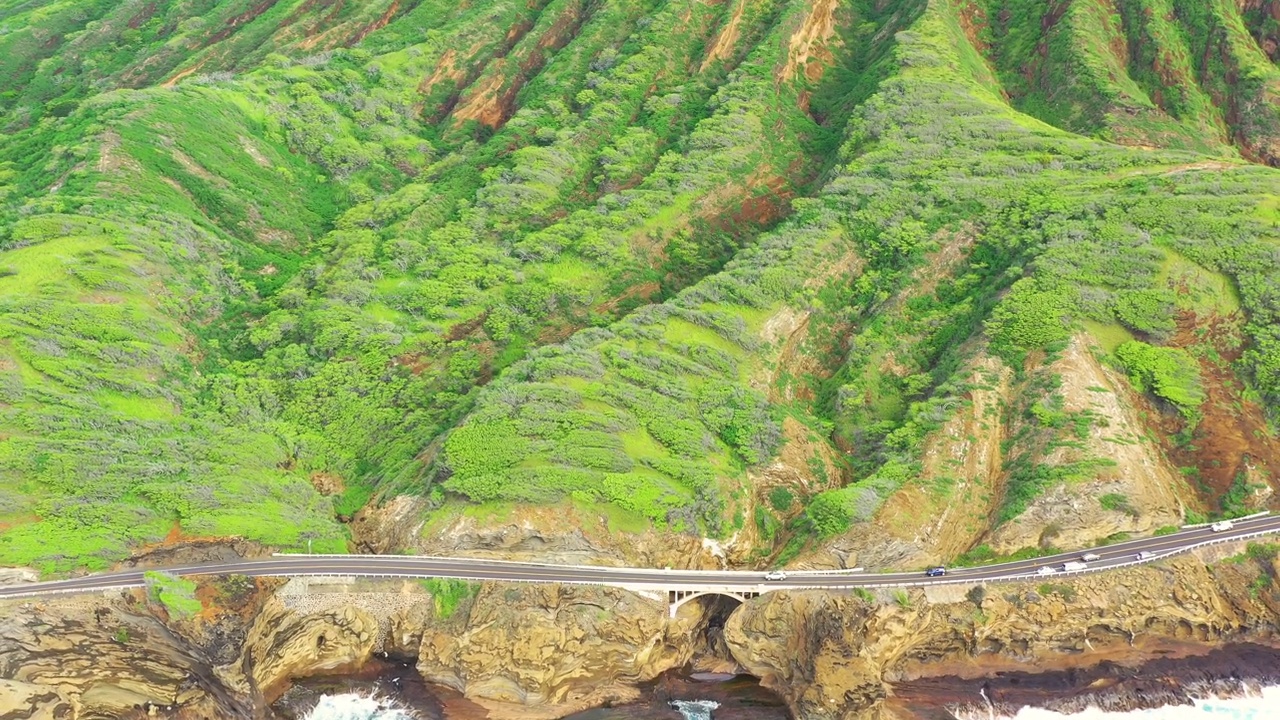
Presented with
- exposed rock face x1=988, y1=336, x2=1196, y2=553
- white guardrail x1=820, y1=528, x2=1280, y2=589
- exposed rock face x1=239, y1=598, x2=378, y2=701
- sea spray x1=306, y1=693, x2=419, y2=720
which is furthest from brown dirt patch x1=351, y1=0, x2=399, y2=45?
exposed rock face x1=988, y1=336, x2=1196, y2=553

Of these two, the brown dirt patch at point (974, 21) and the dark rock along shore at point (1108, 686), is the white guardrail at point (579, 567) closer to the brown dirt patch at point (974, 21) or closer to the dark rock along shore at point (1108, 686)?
the dark rock along shore at point (1108, 686)

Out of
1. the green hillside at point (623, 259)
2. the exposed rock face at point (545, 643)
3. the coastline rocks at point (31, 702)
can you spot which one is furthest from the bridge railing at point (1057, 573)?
the coastline rocks at point (31, 702)

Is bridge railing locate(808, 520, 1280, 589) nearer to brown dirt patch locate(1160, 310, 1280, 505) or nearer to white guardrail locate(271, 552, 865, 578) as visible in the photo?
white guardrail locate(271, 552, 865, 578)

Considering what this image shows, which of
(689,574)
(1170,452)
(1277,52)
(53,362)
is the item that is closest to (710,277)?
(689,574)

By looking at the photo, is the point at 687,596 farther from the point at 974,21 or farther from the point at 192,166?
the point at 974,21

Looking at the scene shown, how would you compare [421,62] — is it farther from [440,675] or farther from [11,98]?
[440,675]

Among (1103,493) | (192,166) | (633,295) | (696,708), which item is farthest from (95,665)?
(1103,493)
